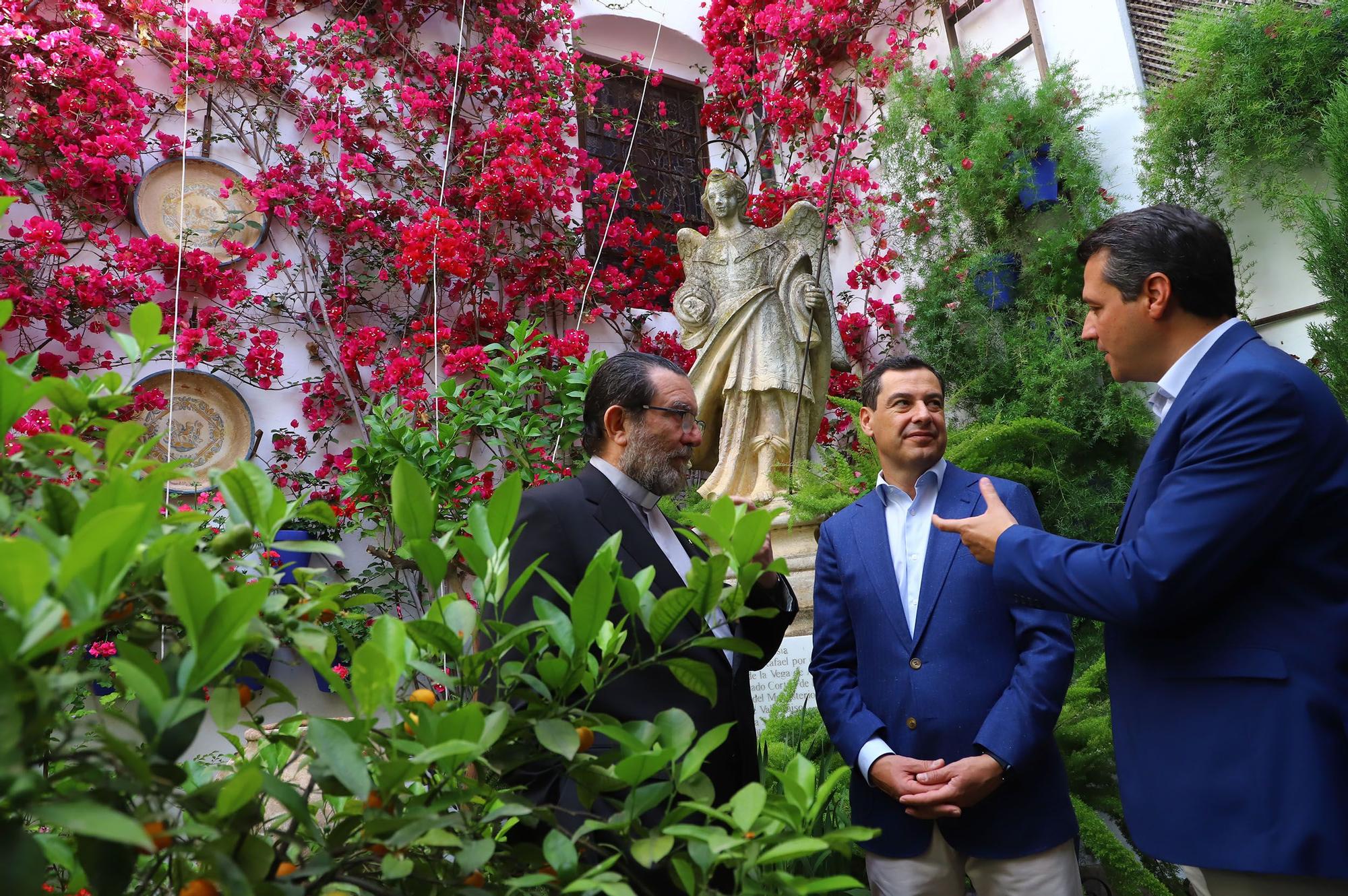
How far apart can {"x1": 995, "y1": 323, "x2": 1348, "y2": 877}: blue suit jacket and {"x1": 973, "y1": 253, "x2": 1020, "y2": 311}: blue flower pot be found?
376 centimetres

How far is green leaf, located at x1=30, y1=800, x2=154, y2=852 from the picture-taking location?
0.43 meters

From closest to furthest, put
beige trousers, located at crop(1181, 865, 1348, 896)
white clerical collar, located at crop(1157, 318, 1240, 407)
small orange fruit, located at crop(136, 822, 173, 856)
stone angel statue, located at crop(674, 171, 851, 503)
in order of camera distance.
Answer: small orange fruit, located at crop(136, 822, 173, 856) < beige trousers, located at crop(1181, 865, 1348, 896) < white clerical collar, located at crop(1157, 318, 1240, 407) < stone angel statue, located at crop(674, 171, 851, 503)

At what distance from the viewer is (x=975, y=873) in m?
1.76

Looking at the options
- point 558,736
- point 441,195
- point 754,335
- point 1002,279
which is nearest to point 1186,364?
point 558,736

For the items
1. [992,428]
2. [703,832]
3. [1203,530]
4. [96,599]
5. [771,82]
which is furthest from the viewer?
[771,82]

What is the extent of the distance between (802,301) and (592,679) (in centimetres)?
396

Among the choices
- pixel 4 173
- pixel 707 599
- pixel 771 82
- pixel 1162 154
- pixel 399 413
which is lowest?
pixel 707 599

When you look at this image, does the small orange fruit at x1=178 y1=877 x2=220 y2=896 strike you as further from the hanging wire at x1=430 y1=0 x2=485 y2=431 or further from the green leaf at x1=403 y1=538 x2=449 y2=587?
the hanging wire at x1=430 y1=0 x2=485 y2=431

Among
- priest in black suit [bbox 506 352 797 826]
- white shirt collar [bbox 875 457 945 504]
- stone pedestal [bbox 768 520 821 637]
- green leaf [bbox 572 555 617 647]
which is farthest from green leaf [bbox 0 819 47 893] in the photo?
stone pedestal [bbox 768 520 821 637]

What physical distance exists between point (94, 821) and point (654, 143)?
6743mm

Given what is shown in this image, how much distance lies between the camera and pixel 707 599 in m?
0.75

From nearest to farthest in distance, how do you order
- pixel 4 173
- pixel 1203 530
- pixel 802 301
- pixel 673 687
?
pixel 1203 530
pixel 673 687
pixel 4 173
pixel 802 301

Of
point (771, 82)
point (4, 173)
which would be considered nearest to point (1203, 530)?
point (4, 173)

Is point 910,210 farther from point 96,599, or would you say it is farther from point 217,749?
point 96,599
